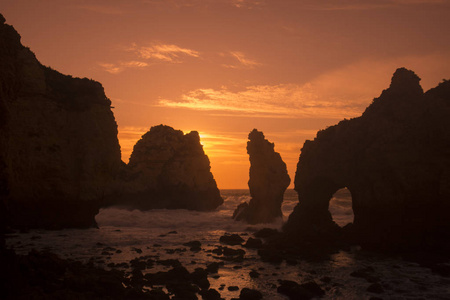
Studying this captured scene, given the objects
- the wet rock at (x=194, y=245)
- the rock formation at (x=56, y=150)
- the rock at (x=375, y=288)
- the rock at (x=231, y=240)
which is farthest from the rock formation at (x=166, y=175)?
the rock at (x=375, y=288)

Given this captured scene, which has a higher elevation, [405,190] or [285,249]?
[405,190]

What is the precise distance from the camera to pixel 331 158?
31.6 meters

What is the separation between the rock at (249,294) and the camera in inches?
582

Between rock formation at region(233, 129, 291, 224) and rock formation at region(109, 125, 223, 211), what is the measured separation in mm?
16970

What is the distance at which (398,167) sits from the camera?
25.4 meters

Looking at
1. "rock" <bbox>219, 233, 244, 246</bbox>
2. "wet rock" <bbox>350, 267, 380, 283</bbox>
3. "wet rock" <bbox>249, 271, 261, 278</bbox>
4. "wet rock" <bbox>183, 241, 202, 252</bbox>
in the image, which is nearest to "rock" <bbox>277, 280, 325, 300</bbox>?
"wet rock" <bbox>249, 271, 261, 278</bbox>

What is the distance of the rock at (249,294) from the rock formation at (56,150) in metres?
19.3

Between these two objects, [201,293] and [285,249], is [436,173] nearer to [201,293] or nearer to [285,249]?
[285,249]

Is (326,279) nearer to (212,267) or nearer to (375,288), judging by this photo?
(375,288)

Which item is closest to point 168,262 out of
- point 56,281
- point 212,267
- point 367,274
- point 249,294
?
point 212,267

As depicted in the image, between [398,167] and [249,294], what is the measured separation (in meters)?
16.6

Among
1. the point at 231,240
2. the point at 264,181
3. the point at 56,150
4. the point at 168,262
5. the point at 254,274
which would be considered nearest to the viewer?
the point at 254,274

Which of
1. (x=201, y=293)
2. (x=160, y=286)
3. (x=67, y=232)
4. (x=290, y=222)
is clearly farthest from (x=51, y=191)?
(x=290, y=222)

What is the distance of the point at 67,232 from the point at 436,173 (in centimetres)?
2868
